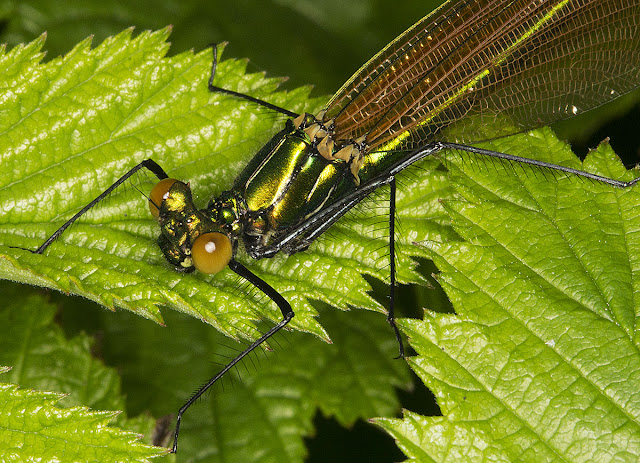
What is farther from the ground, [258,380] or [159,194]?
[159,194]

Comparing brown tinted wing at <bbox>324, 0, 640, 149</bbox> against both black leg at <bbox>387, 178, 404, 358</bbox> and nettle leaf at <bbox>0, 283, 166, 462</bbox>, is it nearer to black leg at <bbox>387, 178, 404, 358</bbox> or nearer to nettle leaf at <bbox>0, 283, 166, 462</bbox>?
black leg at <bbox>387, 178, 404, 358</bbox>

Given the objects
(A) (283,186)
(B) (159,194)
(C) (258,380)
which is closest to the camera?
(B) (159,194)

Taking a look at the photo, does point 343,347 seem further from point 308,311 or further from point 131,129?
point 131,129

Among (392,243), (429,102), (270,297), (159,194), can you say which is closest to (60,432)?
(270,297)

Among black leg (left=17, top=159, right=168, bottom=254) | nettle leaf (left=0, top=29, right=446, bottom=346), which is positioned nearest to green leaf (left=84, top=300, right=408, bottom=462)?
nettle leaf (left=0, top=29, right=446, bottom=346)

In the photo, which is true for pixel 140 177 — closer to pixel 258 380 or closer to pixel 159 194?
pixel 159 194
